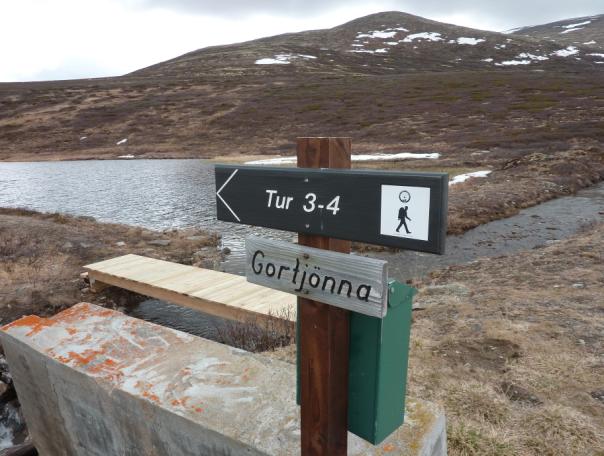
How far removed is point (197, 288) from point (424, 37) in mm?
112265

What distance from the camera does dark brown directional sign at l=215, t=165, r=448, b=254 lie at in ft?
6.11

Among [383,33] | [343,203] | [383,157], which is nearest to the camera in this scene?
[343,203]

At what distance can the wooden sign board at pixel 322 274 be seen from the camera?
2.01 meters

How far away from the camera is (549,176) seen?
63.1 ft

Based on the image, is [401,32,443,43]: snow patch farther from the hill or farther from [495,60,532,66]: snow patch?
the hill

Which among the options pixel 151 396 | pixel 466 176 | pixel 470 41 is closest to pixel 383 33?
pixel 470 41

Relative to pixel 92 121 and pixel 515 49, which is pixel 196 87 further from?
pixel 515 49

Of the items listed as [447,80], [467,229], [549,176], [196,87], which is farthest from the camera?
[196,87]

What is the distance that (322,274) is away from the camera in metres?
2.18

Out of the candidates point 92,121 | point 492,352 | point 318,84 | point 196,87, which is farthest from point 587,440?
point 196,87

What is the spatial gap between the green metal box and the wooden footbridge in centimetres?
419

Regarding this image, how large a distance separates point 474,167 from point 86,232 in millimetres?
17705

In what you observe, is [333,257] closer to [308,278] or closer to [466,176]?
[308,278]

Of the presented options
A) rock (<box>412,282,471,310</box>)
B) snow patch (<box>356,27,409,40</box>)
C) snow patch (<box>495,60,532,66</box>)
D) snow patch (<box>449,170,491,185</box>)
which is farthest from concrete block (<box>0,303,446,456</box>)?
snow patch (<box>356,27,409,40</box>)
